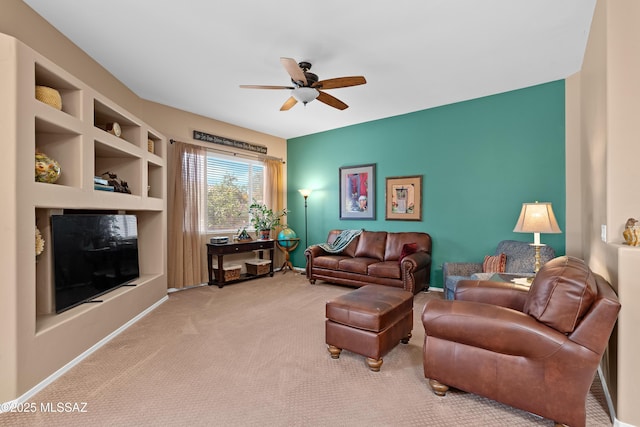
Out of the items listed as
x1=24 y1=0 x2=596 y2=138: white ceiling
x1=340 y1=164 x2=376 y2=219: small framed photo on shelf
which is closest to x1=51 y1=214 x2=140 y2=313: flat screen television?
x1=24 y1=0 x2=596 y2=138: white ceiling

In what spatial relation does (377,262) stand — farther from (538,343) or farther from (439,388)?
(538,343)

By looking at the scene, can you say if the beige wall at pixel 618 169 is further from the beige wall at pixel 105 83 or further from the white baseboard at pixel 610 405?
the beige wall at pixel 105 83

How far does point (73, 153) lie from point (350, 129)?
4.28 meters

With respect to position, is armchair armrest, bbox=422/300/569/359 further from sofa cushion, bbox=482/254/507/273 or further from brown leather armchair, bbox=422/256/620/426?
sofa cushion, bbox=482/254/507/273

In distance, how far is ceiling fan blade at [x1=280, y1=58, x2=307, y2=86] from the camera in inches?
101

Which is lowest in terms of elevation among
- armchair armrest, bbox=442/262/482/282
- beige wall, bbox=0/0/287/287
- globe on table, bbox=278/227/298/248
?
armchair armrest, bbox=442/262/482/282

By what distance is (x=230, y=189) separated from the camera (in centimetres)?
552

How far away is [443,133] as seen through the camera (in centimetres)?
462

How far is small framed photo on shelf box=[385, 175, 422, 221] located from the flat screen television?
3.89m

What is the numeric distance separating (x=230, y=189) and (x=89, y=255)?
9.55 ft

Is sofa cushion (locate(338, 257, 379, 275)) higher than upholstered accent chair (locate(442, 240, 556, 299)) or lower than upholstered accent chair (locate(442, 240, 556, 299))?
lower

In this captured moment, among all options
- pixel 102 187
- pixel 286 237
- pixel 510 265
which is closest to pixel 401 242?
pixel 510 265

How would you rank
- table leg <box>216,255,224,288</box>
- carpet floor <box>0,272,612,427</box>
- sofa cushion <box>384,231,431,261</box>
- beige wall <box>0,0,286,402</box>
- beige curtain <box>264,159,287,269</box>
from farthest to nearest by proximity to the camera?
beige curtain <box>264,159,287,269</box>, table leg <box>216,255,224,288</box>, sofa cushion <box>384,231,431,261</box>, beige wall <box>0,0,286,402</box>, carpet floor <box>0,272,612,427</box>

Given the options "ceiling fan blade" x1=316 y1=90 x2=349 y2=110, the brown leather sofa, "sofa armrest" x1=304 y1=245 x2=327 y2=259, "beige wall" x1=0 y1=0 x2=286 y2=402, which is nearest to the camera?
"beige wall" x1=0 y1=0 x2=286 y2=402
